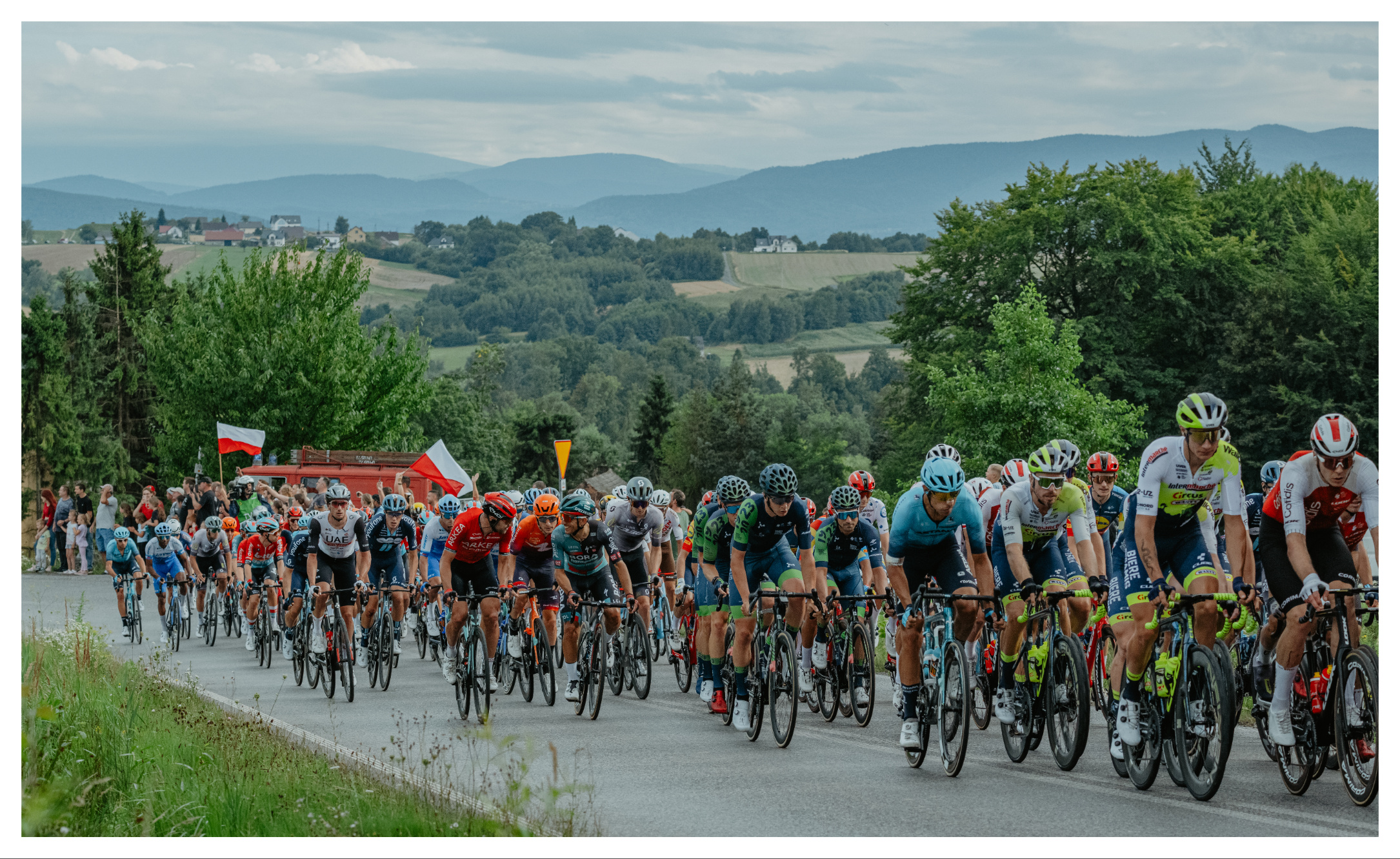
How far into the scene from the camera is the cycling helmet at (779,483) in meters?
10.6

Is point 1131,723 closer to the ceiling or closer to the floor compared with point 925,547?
closer to the floor

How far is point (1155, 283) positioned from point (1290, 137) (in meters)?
13.2

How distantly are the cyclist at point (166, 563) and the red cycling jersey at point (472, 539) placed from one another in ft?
29.8

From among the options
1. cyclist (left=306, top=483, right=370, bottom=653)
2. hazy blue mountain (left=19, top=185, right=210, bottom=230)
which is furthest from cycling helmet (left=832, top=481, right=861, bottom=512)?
Answer: hazy blue mountain (left=19, top=185, right=210, bottom=230)

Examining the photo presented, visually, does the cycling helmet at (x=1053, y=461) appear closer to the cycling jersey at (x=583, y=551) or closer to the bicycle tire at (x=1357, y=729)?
the bicycle tire at (x=1357, y=729)

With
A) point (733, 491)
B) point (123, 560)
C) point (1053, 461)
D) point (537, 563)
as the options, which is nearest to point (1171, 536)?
point (1053, 461)

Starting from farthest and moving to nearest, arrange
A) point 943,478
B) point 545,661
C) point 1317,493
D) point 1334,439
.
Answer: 1. point 545,661
2. point 943,478
3. point 1317,493
4. point 1334,439

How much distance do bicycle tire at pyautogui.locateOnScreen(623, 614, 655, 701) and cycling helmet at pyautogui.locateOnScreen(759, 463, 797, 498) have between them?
3.62 m

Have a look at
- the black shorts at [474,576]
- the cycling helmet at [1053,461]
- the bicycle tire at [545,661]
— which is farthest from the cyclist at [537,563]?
the cycling helmet at [1053,461]

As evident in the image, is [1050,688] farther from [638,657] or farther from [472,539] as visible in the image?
[472,539]

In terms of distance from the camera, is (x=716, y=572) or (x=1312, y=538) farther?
(x=716, y=572)

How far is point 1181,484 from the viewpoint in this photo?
876 cm

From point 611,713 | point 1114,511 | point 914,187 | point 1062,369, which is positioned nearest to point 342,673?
point 611,713

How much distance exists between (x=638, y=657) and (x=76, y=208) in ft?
216
